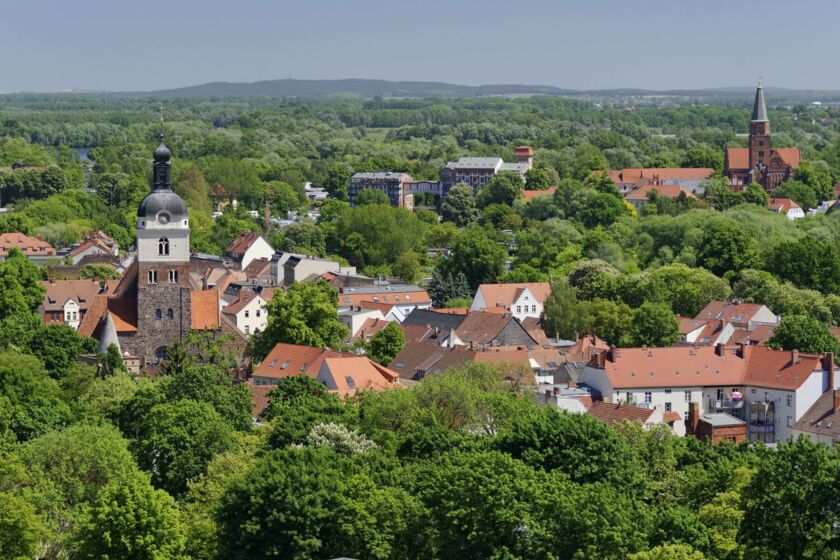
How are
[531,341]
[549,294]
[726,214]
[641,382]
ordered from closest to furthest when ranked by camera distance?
[641,382] → [531,341] → [549,294] → [726,214]

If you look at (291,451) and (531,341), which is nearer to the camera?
(291,451)

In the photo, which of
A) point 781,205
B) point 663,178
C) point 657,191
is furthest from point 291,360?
point 663,178

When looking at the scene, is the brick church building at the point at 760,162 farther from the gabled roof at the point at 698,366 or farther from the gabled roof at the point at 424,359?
the gabled roof at the point at 698,366

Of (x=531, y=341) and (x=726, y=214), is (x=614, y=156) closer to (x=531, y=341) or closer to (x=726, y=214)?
(x=726, y=214)

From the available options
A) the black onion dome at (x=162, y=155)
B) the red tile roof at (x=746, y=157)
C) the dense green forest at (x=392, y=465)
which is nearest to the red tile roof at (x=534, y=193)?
the red tile roof at (x=746, y=157)

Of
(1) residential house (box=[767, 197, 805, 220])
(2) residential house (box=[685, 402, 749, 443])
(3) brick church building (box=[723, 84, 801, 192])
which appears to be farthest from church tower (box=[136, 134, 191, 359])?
(3) brick church building (box=[723, 84, 801, 192])

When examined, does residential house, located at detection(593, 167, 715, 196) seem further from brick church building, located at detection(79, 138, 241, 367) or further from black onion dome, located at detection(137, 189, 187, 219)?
brick church building, located at detection(79, 138, 241, 367)

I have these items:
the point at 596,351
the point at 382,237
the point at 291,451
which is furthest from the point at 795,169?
the point at 291,451
